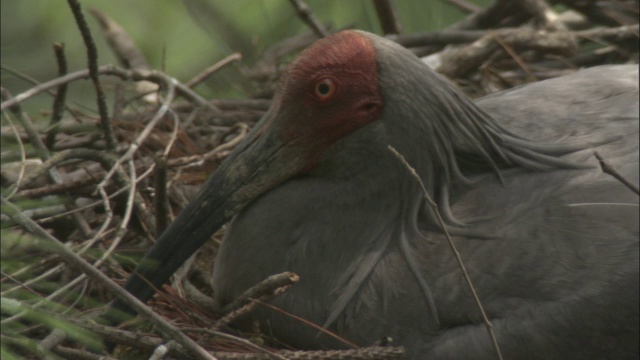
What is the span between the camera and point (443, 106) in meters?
3.63

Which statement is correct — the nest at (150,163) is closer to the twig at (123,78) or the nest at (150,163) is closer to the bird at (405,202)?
the twig at (123,78)

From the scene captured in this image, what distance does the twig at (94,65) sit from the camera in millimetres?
3254

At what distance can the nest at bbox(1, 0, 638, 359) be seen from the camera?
120 inches

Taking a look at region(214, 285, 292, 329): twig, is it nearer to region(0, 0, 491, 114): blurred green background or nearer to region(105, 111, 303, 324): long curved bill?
region(105, 111, 303, 324): long curved bill

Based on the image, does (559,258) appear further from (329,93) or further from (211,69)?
(211,69)

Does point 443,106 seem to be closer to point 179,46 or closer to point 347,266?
point 347,266

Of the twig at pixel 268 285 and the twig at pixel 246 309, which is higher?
the twig at pixel 268 285

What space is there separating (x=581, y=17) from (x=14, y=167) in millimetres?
2804

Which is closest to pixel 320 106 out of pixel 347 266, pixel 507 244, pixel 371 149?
pixel 371 149

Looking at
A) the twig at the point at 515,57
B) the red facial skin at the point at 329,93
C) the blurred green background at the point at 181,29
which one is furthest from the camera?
the twig at the point at 515,57

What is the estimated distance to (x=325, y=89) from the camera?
3.62 metres

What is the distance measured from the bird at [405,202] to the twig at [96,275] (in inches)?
28.0

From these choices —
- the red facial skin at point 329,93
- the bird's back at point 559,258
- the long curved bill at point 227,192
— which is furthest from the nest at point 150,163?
the red facial skin at point 329,93

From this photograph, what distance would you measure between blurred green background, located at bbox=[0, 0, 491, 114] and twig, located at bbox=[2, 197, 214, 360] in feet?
3.28
